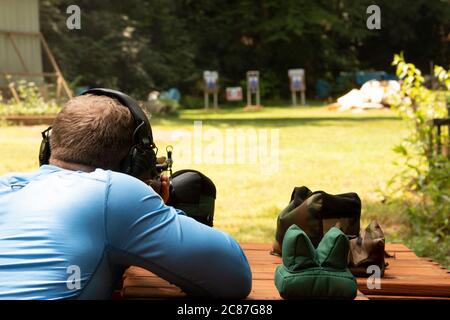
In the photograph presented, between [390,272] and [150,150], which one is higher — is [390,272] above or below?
below

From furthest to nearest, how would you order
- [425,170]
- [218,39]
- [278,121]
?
1. [218,39]
2. [278,121]
3. [425,170]

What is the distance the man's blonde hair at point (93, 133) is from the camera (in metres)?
Result: 1.37

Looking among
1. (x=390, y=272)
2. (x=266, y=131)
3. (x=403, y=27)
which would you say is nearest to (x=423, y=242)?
(x=390, y=272)

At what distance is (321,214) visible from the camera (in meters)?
1.71

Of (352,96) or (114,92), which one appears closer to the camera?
(114,92)

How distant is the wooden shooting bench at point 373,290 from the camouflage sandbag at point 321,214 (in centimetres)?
12

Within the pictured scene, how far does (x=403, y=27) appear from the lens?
11.7 metres

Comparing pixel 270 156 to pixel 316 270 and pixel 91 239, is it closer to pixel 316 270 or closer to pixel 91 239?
pixel 316 270

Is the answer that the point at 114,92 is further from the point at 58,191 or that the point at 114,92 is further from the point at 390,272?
the point at 390,272

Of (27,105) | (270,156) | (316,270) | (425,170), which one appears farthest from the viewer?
(27,105)

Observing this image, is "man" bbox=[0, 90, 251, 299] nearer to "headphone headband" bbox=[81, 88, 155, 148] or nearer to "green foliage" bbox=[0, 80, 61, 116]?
"headphone headband" bbox=[81, 88, 155, 148]

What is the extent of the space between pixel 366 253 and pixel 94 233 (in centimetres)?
65

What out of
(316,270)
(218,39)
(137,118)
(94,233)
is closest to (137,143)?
(137,118)
